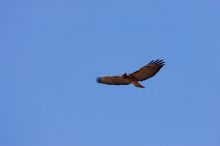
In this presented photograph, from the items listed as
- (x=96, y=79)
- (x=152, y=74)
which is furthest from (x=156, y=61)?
(x=96, y=79)

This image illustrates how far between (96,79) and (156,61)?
4003 millimetres

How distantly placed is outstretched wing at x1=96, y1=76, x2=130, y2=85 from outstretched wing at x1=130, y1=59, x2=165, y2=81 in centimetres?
83

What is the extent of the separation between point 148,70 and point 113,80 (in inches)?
93.8

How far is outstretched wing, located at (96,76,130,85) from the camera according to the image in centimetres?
4653

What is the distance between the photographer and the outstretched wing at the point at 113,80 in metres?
46.5

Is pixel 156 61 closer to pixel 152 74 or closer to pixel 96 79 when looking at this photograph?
pixel 152 74

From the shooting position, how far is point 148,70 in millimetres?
45438

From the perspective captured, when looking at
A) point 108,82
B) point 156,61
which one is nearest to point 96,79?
point 108,82

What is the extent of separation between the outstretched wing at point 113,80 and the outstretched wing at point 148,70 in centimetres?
83

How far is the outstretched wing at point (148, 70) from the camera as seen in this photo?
148 ft

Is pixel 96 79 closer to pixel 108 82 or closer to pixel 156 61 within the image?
pixel 108 82

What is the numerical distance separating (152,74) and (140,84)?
30.5 inches

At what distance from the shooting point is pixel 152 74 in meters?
45.6

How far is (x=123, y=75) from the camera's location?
45594 mm
